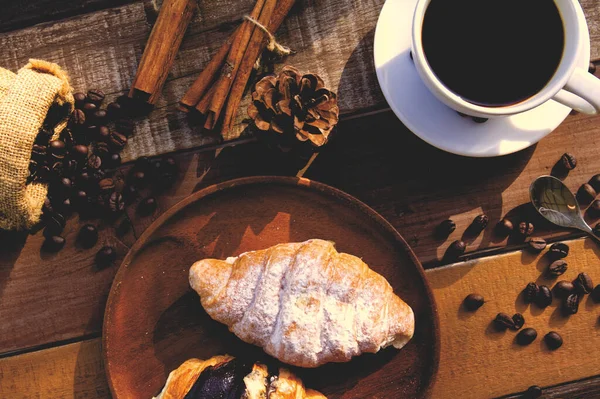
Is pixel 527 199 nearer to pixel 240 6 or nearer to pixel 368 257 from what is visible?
pixel 368 257

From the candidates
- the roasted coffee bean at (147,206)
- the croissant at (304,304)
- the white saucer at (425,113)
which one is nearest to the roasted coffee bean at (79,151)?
the roasted coffee bean at (147,206)

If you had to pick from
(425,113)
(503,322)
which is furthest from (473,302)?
Result: (425,113)

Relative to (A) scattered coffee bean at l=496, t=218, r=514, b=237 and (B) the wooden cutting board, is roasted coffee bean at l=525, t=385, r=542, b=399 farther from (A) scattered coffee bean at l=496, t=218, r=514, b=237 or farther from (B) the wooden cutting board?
(A) scattered coffee bean at l=496, t=218, r=514, b=237

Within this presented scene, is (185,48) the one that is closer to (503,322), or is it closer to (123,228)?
(123,228)

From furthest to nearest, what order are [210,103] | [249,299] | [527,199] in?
[527,199] < [210,103] < [249,299]

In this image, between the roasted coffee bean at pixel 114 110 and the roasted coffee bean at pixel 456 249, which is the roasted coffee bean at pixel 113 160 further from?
the roasted coffee bean at pixel 456 249

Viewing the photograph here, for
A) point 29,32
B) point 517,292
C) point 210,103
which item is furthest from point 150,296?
point 517,292

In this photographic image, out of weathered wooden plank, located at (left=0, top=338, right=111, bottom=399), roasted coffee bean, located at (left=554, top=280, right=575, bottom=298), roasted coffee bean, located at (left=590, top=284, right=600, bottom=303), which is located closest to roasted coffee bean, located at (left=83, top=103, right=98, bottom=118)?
weathered wooden plank, located at (left=0, top=338, right=111, bottom=399)
